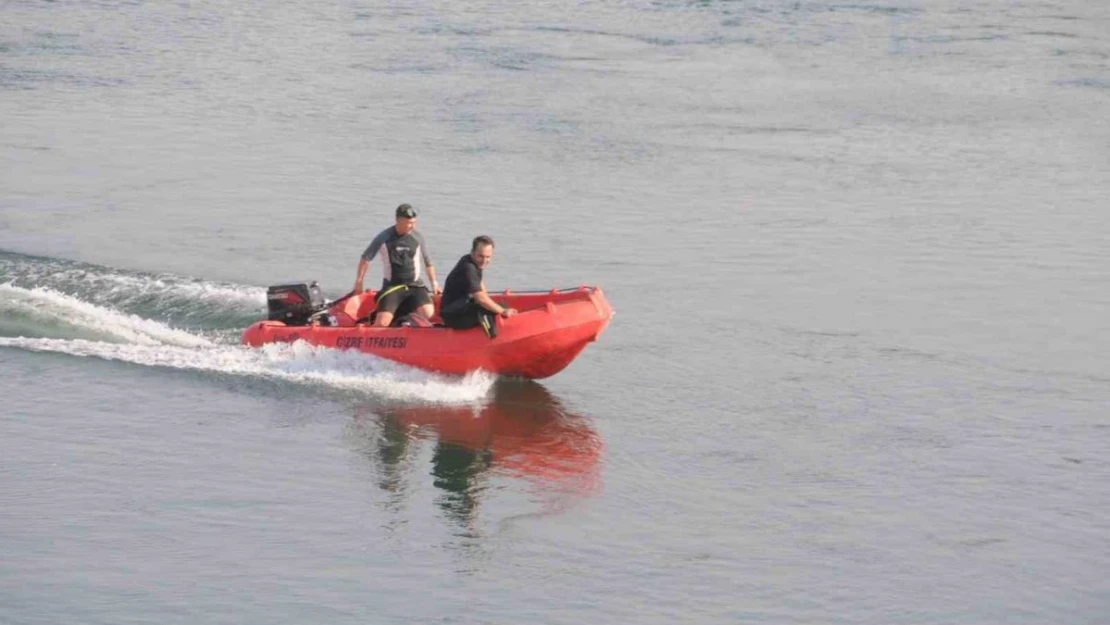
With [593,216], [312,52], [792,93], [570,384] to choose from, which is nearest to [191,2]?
[312,52]

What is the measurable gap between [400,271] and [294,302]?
4.04 ft

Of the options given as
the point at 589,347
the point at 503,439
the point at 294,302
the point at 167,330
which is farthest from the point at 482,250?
the point at 167,330

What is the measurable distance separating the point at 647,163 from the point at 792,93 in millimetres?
5745

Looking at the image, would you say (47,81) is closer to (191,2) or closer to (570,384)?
(191,2)

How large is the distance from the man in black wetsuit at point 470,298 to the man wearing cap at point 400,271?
0.58 meters

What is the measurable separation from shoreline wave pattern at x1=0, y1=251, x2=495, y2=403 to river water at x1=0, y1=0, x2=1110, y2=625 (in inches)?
1.9

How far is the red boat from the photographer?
52.2 ft

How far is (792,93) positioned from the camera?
30.4 meters

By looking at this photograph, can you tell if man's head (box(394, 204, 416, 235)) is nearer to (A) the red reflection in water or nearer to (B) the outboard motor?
(B) the outboard motor

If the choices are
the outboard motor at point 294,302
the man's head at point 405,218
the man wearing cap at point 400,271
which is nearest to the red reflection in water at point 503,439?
the man wearing cap at point 400,271

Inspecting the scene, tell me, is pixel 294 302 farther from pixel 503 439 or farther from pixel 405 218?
pixel 503 439

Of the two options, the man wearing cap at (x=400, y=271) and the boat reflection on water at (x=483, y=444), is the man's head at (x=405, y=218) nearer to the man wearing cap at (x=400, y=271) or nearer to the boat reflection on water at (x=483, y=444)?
the man wearing cap at (x=400, y=271)

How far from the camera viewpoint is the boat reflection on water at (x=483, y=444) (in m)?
14.2

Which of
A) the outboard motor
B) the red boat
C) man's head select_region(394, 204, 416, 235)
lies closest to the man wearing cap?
man's head select_region(394, 204, 416, 235)
